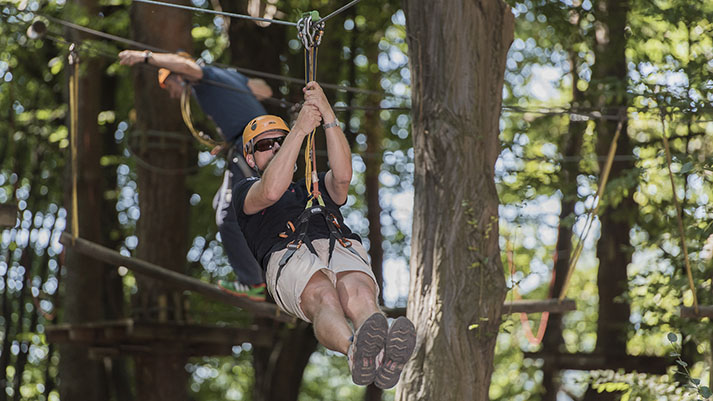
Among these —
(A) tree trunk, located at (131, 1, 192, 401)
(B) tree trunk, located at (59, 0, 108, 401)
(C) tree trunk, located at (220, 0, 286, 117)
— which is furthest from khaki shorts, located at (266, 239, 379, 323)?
(B) tree trunk, located at (59, 0, 108, 401)

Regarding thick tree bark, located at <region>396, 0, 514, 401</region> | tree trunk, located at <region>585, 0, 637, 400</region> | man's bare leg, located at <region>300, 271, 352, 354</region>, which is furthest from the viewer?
tree trunk, located at <region>585, 0, 637, 400</region>

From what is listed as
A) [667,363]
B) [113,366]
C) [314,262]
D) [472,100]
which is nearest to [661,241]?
[667,363]

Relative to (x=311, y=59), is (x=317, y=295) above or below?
below

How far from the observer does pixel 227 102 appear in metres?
6.51

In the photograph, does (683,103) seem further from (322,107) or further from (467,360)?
(322,107)

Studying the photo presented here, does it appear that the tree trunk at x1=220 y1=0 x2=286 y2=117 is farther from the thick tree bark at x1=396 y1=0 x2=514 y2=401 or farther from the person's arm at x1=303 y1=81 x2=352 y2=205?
the person's arm at x1=303 y1=81 x2=352 y2=205

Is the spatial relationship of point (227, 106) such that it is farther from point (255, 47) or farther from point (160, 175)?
point (255, 47)

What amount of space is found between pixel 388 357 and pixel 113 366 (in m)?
9.86

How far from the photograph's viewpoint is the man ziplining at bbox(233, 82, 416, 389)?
12.9 feet

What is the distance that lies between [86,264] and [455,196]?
6832 millimetres

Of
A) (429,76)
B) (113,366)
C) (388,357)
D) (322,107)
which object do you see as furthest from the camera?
(113,366)

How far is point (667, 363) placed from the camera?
973 centimetres

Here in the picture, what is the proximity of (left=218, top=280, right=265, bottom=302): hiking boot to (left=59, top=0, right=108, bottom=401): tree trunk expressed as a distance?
4590mm

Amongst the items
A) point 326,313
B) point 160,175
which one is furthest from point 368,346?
point 160,175
